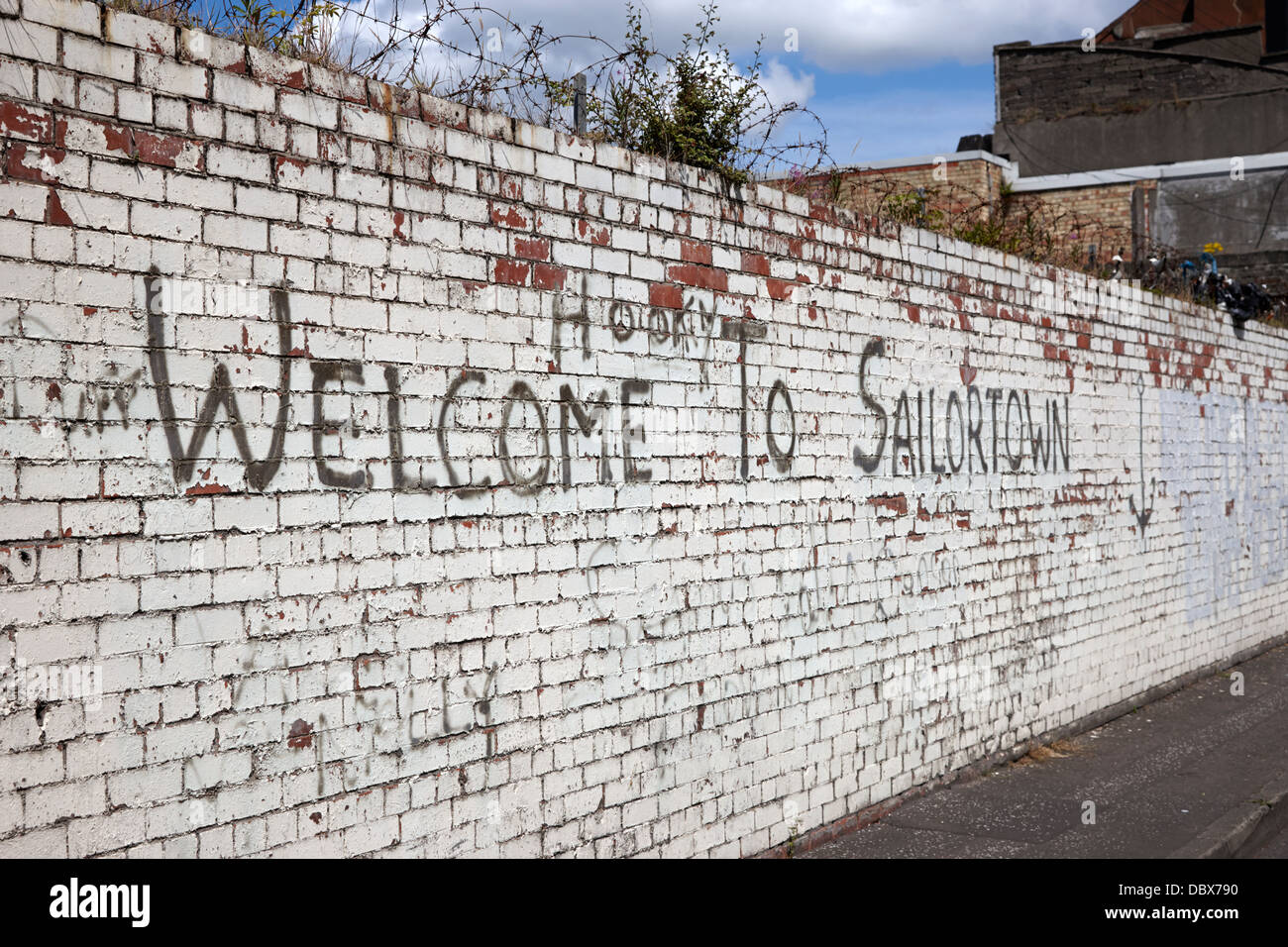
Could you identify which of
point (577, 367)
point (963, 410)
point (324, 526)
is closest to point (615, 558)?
point (577, 367)

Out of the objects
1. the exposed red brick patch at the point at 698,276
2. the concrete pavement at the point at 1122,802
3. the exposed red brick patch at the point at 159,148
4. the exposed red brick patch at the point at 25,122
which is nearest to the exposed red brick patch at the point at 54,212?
the exposed red brick patch at the point at 25,122

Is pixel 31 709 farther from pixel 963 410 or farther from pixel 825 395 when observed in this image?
pixel 963 410

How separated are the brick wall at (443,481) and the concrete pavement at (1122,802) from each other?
0.38 m

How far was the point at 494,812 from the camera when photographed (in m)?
4.53

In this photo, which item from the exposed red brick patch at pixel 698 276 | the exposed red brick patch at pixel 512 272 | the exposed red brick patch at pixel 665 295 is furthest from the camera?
the exposed red brick patch at pixel 698 276

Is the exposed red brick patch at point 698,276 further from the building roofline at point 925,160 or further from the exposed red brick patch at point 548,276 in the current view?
the building roofline at point 925,160

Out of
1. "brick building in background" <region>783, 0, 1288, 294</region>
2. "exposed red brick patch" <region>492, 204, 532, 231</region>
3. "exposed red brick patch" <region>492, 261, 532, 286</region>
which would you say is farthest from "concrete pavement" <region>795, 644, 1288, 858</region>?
"brick building in background" <region>783, 0, 1288, 294</region>

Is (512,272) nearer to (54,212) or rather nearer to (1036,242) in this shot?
(54,212)

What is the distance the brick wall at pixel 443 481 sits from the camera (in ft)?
11.0

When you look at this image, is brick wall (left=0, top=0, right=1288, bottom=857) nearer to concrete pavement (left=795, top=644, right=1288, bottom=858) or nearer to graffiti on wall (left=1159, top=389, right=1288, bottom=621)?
concrete pavement (left=795, top=644, right=1288, bottom=858)

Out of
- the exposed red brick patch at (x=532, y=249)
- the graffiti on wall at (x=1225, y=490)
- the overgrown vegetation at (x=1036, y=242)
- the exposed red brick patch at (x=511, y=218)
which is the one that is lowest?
the graffiti on wall at (x=1225, y=490)

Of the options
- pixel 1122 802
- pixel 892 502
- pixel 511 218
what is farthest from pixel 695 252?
pixel 1122 802

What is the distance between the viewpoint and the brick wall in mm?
Answer: 3367

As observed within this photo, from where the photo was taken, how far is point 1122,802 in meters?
6.98
